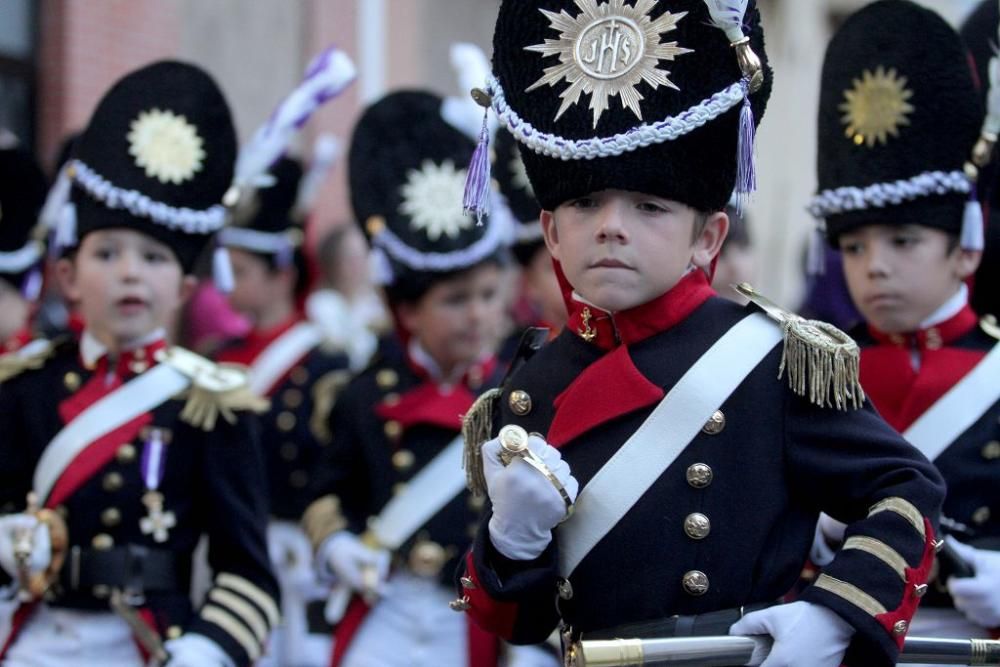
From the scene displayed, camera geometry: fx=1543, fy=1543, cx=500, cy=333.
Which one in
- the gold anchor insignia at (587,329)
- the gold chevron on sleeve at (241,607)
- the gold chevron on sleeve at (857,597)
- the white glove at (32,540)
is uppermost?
the gold anchor insignia at (587,329)

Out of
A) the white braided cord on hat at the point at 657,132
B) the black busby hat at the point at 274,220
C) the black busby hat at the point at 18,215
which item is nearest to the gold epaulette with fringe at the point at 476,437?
the white braided cord on hat at the point at 657,132

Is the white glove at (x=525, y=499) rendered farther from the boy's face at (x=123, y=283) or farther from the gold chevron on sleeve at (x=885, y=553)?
the boy's face at (x=123, y=283)

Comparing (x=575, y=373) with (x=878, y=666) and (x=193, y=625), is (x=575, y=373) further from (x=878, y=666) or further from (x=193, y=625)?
(x=193, y=625)

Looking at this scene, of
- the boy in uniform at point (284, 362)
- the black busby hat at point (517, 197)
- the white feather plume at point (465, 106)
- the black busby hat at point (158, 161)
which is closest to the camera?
the black busby hat at point (158, 161)

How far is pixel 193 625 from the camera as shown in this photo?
14.1 feet

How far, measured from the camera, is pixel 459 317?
18.1 feet

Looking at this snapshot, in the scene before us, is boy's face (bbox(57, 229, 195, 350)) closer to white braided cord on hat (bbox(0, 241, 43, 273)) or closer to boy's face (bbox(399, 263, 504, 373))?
boy's face (bbox(399, 263, 504, 373))

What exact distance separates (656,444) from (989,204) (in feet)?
7.16

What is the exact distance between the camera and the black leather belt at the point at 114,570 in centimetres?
425

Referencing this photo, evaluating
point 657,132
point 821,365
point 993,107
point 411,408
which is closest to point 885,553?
point 821,365

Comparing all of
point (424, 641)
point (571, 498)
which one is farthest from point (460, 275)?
point (571, 498)

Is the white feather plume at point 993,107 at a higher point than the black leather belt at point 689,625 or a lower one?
higher

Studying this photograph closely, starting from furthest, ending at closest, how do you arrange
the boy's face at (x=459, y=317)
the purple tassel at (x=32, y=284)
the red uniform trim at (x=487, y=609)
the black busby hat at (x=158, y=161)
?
the purple tassel at (x=32, y=284) < the boy's face at (x=459, y=317) < the black busby hat at (x=158, y=161) < the red uniform trim at (x=487, y=609)

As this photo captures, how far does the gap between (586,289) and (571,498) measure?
1.42ft
